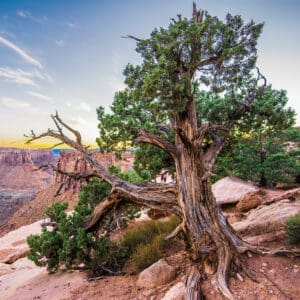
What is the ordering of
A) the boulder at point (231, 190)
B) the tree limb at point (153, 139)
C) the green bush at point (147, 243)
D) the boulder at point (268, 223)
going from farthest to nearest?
the boulder at point (231, 190) < the boulder at point (268, 223) < the green bush at point (147, 243) < the tree limb at point (153, 139)

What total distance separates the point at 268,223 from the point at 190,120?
446 cm

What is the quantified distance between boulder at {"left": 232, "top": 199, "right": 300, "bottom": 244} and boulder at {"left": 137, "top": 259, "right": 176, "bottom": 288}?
2957mm

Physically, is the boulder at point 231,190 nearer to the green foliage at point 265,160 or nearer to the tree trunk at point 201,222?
the green foliage at point 265,160

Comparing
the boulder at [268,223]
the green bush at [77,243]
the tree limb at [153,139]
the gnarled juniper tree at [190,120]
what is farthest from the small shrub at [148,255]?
the tree limb at [153,139]

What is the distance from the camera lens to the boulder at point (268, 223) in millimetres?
6879

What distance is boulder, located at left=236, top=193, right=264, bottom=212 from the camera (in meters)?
9.66

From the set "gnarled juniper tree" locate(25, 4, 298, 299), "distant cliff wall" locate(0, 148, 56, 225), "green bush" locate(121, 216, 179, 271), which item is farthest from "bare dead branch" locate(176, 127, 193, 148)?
"distant cliff wall" locate(0, 148, 56, 225)

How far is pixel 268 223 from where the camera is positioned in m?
7.27

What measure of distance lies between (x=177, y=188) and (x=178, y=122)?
1.73 m

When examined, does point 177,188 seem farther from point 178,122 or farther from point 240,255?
point 240,255

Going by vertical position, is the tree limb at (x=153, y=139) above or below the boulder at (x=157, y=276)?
above

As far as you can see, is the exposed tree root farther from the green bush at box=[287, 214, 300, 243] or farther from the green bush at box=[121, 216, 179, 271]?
the green bush at box=[287, 214, 300, 243]

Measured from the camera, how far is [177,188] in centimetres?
584

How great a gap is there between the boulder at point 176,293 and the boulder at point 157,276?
396 mm
